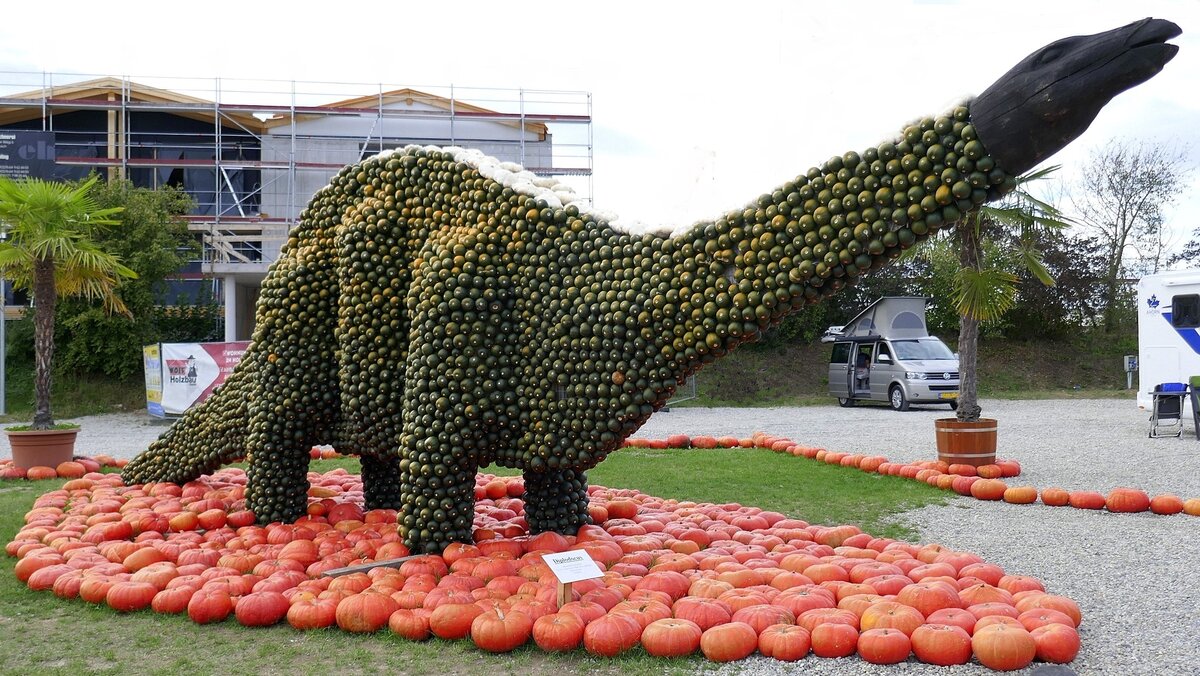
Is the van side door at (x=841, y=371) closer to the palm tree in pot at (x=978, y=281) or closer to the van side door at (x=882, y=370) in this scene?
the van side door at (x=882, y=370)

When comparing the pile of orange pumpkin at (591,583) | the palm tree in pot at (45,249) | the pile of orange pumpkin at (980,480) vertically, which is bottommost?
the pile of orange pumpkin at (980,480)

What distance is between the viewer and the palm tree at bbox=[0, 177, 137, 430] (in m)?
11.7

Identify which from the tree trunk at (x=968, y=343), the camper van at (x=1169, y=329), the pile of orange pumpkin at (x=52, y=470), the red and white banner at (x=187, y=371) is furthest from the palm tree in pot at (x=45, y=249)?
the camper van at (x=1169, y=329)

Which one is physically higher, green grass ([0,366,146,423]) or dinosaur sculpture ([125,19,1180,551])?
dinosaur sculpture ([125,19,1180,551])

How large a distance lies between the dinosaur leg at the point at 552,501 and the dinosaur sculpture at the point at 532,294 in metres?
0.02

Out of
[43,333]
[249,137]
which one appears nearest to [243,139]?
[249,137]

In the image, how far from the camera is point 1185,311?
17141 millimetres

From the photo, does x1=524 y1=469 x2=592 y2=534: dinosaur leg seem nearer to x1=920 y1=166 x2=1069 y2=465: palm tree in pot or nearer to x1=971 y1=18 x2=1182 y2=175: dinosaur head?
x1=971 y1=18 x2=1182 y2=175: dinosaur head

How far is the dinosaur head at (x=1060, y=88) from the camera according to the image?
12.9 feet

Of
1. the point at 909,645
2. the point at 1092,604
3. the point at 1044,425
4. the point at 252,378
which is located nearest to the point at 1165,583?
the point at 1092,604

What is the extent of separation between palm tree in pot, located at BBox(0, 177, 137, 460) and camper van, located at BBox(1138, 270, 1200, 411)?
55.9 ft

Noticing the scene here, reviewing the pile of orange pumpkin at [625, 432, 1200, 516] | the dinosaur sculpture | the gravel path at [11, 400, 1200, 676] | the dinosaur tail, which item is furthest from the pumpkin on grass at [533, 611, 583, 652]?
the pile of orange pumpkin at [625, 432, 1200, 516]

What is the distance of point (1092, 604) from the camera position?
564cm

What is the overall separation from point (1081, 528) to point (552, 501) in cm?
449
